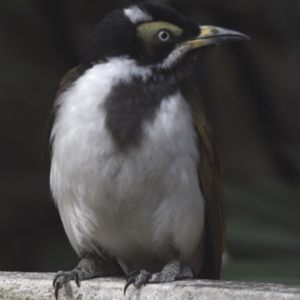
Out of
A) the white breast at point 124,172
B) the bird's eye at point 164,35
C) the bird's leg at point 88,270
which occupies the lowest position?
the bird's leg at point 88,270

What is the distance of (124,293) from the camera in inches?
110

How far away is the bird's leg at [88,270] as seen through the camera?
9.87ft

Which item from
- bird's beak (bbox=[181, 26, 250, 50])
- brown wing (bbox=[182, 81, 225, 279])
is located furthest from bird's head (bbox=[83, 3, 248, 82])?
brown wing (bbox=[182, 81, 225, 279])

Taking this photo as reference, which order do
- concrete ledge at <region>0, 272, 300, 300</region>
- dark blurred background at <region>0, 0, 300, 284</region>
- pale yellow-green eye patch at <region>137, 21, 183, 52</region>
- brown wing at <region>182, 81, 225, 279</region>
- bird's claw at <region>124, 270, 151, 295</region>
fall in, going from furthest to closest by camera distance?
dark blurred background at <region>0, 0, 300, 284</region>
brown wing at <region>182, 81, 225, 279</region>
pale yellow-green eye patch at <region>137, 21, 183, 52</region>
bird's claw at <region>124, 270, 151, 295</region>
concrete ledge at <region>0, 272, 300, 300</region>

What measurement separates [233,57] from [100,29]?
2.80 metres

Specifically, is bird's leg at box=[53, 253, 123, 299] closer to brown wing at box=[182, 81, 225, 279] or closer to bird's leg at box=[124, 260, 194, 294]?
bird's leg at box=[124, 260, 194, 294]

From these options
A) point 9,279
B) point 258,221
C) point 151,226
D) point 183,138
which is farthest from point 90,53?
point 258,221

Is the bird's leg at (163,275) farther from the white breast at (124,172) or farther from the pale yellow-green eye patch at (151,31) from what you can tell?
the pale yellow-green eye patch at (151,31)

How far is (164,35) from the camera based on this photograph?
3084 mm

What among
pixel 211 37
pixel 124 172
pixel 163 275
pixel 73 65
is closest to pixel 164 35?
pixel 211 37

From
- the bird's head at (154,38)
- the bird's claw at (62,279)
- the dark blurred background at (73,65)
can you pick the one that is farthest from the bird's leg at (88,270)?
the dark blurred background at (73,65)

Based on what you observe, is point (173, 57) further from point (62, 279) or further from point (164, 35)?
point (62, 279)

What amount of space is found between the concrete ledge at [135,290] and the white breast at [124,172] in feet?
0.84

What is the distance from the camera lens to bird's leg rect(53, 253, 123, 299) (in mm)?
3010
